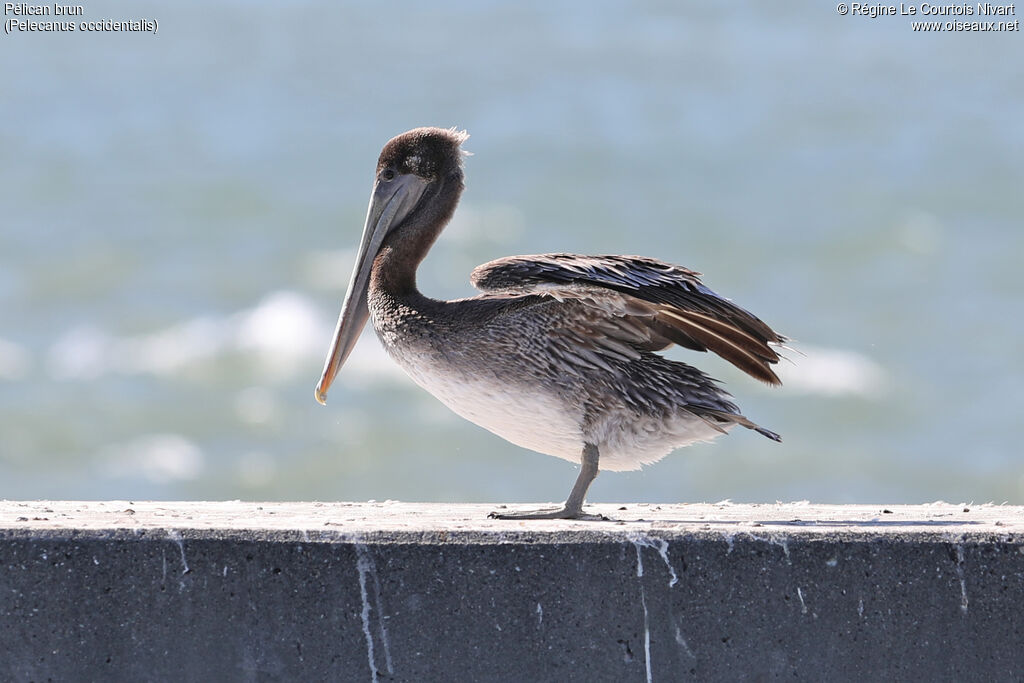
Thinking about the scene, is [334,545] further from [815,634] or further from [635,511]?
[635,511]

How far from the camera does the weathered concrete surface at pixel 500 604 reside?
3350 millimetres

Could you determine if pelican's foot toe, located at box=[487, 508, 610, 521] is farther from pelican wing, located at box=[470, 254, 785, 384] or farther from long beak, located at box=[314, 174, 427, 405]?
long beak, located at box=[314, 174, 427, 405]

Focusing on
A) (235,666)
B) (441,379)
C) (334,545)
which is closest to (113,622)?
(235,666)

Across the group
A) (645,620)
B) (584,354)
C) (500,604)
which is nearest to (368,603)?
(500,604)

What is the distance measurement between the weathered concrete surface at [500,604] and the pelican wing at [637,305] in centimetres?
100

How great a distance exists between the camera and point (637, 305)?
4293 millimetres

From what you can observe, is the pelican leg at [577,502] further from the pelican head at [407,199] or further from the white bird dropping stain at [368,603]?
the pelican head at [407,199]

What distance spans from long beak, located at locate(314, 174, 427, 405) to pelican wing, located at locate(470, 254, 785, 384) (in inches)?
28.7

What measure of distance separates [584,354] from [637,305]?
9.3 inches

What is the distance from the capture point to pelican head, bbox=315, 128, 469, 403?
5.25m

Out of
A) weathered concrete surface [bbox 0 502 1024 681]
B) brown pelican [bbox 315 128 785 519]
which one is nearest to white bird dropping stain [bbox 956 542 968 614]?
weathered concrete surface [bbox 0 502 1024 681]

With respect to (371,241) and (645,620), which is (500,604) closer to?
(645,620)

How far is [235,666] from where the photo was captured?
3355 millimetres

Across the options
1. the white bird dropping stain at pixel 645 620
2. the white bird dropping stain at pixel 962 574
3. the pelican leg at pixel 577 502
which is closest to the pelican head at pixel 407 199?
the pelican leg at pixel 577 502
